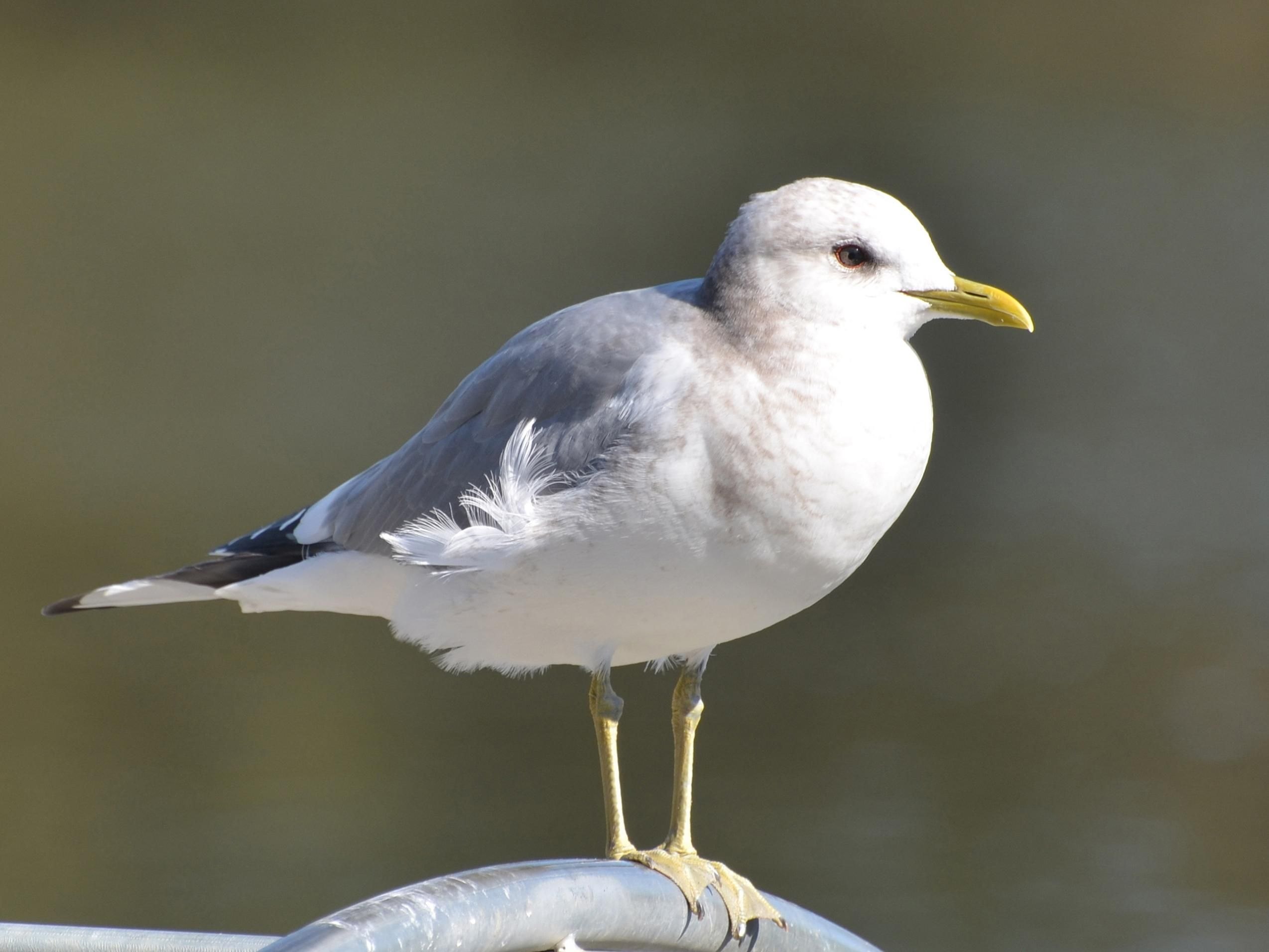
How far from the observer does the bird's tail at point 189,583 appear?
199 centimetres

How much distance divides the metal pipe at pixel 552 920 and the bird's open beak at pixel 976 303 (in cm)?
60

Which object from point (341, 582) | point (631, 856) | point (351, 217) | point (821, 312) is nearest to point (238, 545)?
point (341, 582)

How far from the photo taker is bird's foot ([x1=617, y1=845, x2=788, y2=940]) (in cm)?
151

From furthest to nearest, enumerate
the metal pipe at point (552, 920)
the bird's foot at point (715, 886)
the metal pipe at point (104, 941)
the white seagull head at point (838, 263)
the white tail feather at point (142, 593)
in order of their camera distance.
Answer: the white tail feather at point (142, 593) < the white seagull head at point (838, 263) < the bird's foot at point (715, 886) < the metal pipe at point (104, 941) < the metal pipe at point (552, 920)

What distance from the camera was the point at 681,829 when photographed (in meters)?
1.72

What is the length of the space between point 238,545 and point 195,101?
3.16 m

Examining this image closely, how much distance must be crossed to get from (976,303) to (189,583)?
38.5 inches

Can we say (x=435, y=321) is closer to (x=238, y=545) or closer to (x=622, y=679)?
(x=622, y=679)

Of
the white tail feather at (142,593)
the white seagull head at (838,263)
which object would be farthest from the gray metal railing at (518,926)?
the white tail feather at (142,593)

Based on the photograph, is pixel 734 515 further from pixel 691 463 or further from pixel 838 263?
pixel 838 263

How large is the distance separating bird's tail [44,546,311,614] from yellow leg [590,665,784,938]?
466mm

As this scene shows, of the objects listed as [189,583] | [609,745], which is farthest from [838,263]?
[189,583]

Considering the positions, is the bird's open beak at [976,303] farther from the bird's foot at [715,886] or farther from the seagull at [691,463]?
the bird's foot at [715,886]

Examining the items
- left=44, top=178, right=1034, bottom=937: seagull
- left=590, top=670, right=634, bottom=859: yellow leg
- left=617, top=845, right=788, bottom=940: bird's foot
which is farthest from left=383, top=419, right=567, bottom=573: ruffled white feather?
left=617, top=845, right=788, bottom=940: bird's foot
